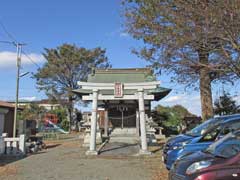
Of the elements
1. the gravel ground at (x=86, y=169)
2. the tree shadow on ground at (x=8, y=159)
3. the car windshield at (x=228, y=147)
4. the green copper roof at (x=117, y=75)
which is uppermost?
the green copper roof at (x=117, y=75)

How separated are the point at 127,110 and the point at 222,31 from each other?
16926 mm

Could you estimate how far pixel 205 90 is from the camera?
16.1 m

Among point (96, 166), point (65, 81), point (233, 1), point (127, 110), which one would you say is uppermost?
point (65, 81)

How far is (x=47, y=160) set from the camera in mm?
15039

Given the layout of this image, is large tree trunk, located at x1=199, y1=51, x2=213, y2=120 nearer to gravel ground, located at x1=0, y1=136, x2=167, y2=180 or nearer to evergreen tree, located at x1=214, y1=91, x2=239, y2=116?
gravel ground, located at x1=0, y1=136, x2=167, y2=180

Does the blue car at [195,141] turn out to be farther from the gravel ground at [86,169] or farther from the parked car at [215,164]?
the parked car at [215,164]

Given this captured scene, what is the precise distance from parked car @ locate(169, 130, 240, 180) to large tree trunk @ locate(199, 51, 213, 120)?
6.36m

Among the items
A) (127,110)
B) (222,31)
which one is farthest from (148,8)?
(127,110)

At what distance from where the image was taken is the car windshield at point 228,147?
6.09 metres

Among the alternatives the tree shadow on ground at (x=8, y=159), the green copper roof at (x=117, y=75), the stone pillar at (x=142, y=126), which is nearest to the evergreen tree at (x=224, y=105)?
Answer: the green copper roof at (x=117, y=75)

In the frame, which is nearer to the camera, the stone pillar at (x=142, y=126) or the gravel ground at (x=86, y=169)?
the gravel ground at (x=86, y=169)

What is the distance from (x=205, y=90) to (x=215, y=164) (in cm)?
1076

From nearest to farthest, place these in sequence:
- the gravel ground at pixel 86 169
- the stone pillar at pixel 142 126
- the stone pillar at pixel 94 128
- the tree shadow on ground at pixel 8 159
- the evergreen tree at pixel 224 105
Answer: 1. the gravel ground at pixel 86 169
2. the tree shadow on ground at pixel 8 159
3. the stone pillar at pixel 142 126
4. the stone pillar at pixel 94 128
5. the evergreen tree at pixel 224 105

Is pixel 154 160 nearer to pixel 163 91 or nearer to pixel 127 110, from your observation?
pixel 163 91
